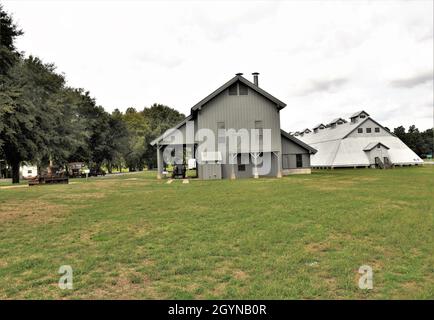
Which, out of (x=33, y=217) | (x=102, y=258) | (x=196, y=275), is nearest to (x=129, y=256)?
(x=102, y=258)

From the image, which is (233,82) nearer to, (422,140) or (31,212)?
(31,212)

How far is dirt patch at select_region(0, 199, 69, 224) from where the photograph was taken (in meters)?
11.9

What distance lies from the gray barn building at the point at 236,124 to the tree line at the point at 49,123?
1186 cm

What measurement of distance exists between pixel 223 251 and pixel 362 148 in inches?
1956

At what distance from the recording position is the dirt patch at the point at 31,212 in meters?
11.9

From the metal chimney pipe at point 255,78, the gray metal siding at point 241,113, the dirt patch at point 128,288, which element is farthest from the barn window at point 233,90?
the dirt patch at point 128,288

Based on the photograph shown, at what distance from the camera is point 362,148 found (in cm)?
5222

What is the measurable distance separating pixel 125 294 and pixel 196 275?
1.36 meters

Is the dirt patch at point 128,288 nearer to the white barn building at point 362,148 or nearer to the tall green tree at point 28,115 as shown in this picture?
the tall green tree at point 28,115

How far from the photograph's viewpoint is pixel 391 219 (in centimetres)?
1070

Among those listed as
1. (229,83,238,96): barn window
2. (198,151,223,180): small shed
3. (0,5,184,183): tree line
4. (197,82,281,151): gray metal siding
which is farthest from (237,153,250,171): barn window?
(0,5,184,183): tree line

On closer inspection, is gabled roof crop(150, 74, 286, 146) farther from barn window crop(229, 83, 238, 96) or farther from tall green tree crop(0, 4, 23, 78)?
tall green tree crop(0, 4, 23, 78)
